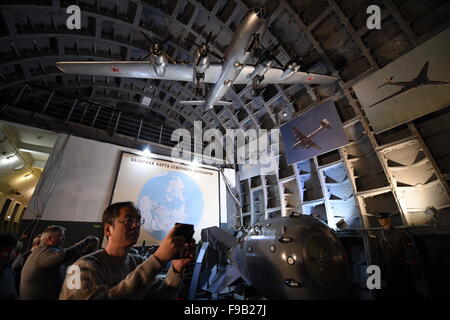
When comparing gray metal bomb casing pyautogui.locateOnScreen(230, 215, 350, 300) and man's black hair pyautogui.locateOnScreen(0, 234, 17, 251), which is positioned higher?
man's black hair pyautogui.locateOnScreen(0, 234, 17, 251)

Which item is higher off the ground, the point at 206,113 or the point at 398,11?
the point at 206,113

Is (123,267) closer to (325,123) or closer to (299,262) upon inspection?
(299,262)

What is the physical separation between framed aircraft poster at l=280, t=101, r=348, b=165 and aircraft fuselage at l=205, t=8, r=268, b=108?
3799 mm

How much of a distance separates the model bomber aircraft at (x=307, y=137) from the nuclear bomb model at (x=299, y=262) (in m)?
5.61

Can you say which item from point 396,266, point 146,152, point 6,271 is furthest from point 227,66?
point 396,266

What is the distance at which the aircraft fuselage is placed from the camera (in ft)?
18.0

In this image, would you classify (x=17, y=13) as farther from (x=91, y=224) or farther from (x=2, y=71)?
(x=91, y=224)

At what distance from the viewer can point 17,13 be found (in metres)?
6.89

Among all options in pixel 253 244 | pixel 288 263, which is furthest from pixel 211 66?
pixel 288 263

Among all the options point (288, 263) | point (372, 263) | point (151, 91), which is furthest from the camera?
point (151, 91)

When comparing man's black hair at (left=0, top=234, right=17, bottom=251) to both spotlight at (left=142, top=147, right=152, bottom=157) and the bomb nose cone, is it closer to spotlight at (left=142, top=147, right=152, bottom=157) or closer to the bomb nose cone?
spotlight at (left=142, top=147, right=152, bottom=157)

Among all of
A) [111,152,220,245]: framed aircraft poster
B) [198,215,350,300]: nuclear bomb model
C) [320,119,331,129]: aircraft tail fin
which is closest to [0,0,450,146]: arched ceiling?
[320,119,331,129]: aircraft tail fin

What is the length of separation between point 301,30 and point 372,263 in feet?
27.8

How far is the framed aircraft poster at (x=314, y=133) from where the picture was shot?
7164mm
